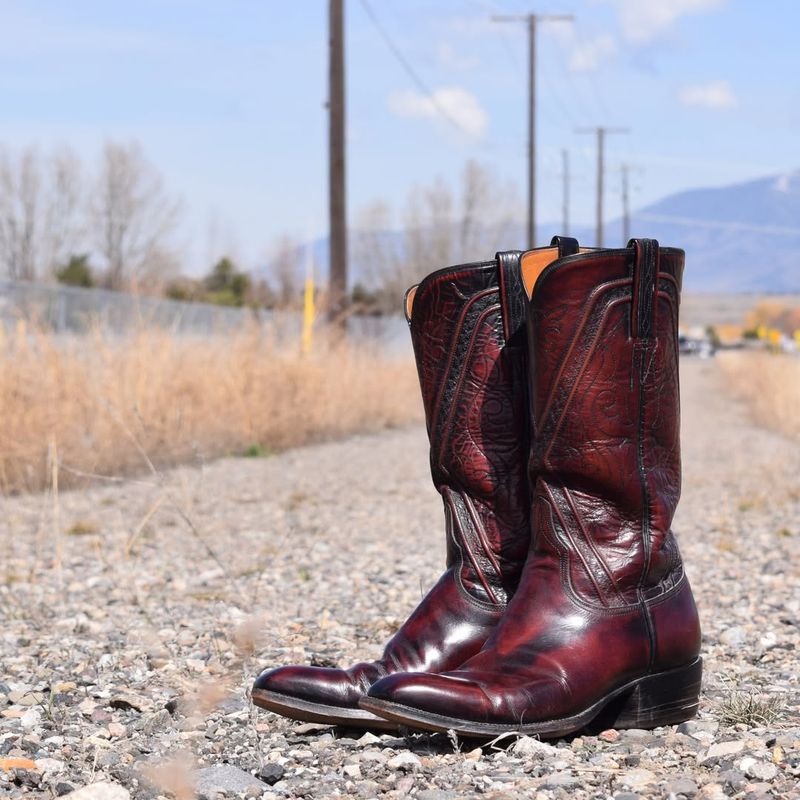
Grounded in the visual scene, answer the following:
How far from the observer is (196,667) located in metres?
2.89

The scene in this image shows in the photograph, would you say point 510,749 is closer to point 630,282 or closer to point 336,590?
point 630,282

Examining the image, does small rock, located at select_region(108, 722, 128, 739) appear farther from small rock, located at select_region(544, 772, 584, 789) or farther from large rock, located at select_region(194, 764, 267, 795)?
small rock, located at select_region(544, 772, 584, 789)

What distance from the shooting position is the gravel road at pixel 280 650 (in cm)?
204

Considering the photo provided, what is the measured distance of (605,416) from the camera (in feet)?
7.36

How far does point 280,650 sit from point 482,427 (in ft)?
3.24

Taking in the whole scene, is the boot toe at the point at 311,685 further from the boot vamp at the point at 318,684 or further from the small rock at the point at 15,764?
the small rock at the point at 15,764

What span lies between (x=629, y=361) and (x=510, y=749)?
76 cm

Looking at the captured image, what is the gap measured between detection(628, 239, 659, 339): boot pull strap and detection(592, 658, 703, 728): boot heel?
26.3 inches

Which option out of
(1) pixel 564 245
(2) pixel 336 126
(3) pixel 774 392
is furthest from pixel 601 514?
(2) pixel 336 126

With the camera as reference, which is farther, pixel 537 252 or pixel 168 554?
pixel 168 554

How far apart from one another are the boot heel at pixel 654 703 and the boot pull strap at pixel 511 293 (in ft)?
2.43

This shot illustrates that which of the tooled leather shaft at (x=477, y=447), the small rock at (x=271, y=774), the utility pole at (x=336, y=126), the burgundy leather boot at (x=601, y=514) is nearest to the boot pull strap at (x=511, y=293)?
the tooled leather shaft at (x=477, y=447)

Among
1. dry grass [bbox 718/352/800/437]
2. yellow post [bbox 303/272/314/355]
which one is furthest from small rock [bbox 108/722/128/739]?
yellow post [bbox 303/272/314/355]

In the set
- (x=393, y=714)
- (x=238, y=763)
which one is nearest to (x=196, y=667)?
(x=238, y=763)
